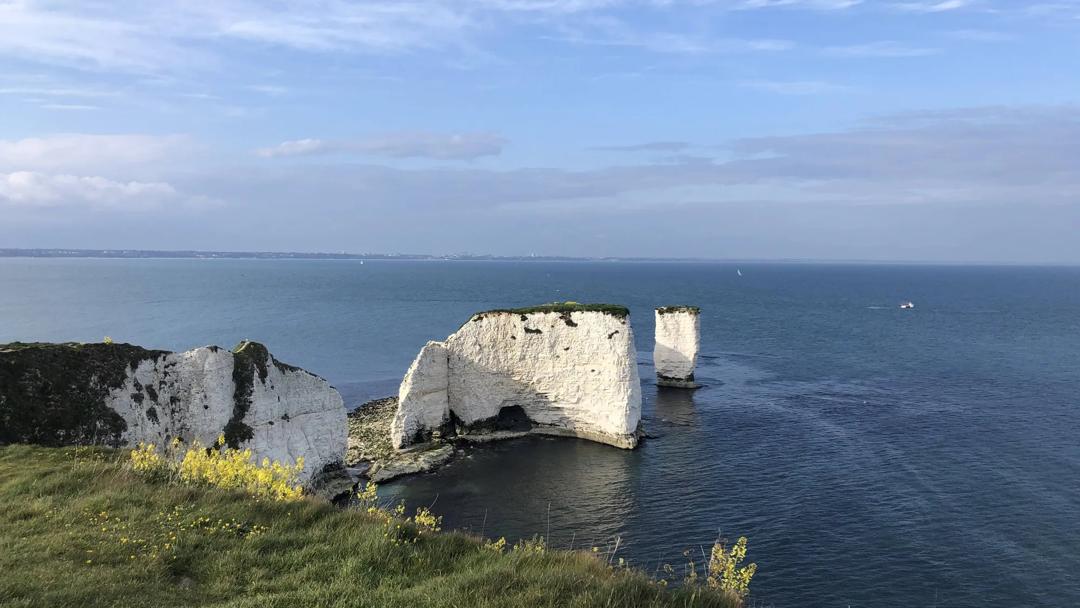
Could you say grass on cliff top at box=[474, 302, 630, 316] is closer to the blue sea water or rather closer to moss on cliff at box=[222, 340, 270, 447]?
the blue sea water

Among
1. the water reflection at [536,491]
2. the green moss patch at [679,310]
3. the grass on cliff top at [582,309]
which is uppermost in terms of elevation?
the grass on cliff top at [582,309]

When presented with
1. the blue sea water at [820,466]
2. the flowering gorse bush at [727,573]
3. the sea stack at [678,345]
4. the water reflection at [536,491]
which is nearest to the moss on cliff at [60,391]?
the water reflection at [536,491]

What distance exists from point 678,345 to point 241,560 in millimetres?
58297

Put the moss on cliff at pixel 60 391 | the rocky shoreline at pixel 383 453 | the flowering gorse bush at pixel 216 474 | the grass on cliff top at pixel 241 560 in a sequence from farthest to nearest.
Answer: the rocky shoreline at pixel 383 453 < the moss on cliff at pixel 60 391 < the flowering gorse bush at pixel 216 474 < the grass on cliff top at pixel 241 560

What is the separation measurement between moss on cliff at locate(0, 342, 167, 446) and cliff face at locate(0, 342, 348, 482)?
0.11ft

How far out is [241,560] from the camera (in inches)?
424

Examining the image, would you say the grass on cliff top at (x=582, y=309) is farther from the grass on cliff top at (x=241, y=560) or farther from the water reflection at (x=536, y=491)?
the grass on cliff top at (x=241, y=560)

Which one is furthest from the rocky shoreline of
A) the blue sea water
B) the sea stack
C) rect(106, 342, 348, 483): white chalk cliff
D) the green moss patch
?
the green moss patch

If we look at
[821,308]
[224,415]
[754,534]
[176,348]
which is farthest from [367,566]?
[821,308]

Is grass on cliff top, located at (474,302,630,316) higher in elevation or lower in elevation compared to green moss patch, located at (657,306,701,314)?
higher

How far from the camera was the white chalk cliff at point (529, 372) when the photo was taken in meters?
47.0

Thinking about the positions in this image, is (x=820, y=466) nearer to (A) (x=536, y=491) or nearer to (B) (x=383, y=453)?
(A) (x=536, y=491)

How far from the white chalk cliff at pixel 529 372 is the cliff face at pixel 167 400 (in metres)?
13.3

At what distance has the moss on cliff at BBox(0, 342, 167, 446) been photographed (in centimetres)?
2092
